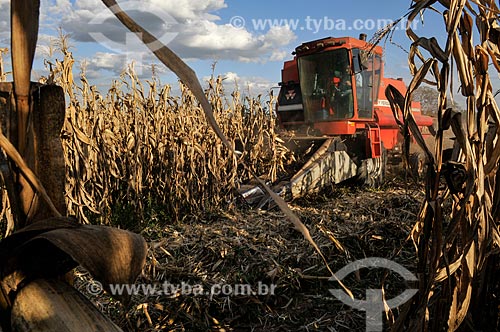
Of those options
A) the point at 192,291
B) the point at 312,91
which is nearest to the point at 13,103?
the point at 192,291

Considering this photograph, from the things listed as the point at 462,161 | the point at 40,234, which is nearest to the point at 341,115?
the point at 462,161

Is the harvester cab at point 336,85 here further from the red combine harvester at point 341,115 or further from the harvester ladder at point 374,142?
the harvester ladder at point 374,142

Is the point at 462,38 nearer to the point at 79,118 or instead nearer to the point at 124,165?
the point at 79,118

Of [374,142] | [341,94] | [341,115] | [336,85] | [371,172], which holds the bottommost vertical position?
[371,172]

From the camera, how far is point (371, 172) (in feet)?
22.9

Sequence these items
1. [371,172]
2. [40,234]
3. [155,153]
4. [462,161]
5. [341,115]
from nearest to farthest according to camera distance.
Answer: [40,234] → [462,161] → [155,153] → [371,172] → [341,115]

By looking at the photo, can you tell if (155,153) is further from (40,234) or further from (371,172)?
(40,234)

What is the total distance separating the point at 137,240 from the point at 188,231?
3812 mm

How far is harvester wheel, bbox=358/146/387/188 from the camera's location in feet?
22.6

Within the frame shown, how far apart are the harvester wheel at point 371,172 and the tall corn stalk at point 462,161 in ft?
18.4

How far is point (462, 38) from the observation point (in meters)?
1.28

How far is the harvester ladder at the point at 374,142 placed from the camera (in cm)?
695

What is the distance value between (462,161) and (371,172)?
5801mm

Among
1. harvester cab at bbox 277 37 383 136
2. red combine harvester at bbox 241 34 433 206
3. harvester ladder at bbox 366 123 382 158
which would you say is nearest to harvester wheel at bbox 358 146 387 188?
red combine harvester at bbox 241 34 433 206
